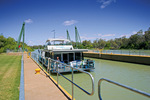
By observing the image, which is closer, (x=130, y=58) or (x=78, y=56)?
(x=78, y=56)

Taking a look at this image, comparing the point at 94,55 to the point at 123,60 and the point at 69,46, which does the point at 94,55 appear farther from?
the point at 69,46

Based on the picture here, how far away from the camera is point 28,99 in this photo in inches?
163

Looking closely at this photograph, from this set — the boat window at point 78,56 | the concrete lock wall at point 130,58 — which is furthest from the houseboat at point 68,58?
the concrete lock wall at point 130,58

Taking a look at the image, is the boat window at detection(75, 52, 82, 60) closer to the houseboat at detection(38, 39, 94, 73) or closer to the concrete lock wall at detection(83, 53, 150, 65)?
the houseboat at detection(38, 39, 94, 73)

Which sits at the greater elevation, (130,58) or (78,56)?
(78,56)

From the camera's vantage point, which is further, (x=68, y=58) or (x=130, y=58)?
(x=130, y=58)

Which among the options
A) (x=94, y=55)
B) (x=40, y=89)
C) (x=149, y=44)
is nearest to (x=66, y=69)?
(x=40, y=89)

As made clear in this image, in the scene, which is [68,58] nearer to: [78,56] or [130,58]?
[78,56]

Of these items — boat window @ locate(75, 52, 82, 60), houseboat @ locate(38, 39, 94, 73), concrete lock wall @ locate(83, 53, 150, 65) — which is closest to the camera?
houseboat @ locate(38, 39, 94, 73)

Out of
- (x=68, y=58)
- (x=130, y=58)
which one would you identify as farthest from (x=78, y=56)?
(x=130, y=58)

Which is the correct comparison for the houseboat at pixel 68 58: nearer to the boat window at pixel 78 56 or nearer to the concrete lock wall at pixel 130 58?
the boat window at pixel 78 56

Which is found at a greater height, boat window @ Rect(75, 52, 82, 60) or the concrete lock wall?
boat window @ Rect(75, 52, 82, 60)

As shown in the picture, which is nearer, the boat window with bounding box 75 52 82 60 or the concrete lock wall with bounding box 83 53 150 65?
the boat window with bounding box 75 52 82 60

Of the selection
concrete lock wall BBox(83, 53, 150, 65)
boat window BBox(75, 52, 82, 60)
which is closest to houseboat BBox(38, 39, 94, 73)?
boat window BBox(75, 52, 82, 60)
